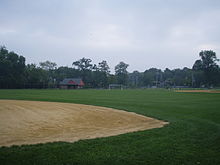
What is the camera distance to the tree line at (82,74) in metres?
69.1

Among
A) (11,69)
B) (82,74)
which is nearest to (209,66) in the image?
(82,74)

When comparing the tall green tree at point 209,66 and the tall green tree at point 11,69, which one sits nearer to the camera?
the tall green tree at point 11,69

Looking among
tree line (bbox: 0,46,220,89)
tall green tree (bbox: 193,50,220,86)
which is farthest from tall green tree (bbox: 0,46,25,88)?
tall green tree (bbox: 193,50,220,86)

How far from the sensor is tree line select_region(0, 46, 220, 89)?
69125 millimetres

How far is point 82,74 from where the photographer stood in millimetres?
109125

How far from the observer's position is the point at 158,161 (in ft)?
14.6

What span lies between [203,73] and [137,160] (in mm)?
108415

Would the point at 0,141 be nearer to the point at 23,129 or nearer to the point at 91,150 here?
the point at 23,129

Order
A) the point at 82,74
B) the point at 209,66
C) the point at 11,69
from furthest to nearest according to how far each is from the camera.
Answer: the point at 82,74
the point at 209,66
the point at 11,69

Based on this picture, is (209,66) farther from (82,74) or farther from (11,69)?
(11,69)

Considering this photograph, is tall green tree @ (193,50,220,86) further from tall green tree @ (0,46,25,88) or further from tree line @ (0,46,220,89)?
tall green tree @ (0,46,25,88)

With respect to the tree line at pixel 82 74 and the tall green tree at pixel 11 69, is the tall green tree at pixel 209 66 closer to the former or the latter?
the tree line at pixel 82 74

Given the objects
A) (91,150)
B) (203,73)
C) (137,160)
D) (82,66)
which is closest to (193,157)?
(137,160)

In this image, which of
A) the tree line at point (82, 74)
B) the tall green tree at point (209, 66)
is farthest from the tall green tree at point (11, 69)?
the tall green tree at point (209, 66)
